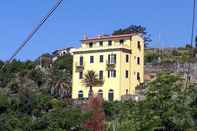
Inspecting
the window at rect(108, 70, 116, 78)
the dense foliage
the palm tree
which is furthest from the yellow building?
the dense foliage

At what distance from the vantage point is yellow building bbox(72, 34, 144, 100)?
73062 millimetres

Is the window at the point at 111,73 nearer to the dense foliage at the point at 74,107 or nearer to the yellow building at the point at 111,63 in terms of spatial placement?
the yellow building at the point at 111,63

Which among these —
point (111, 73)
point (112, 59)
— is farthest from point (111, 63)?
point (111, 73)

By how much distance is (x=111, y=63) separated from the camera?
7369 cm

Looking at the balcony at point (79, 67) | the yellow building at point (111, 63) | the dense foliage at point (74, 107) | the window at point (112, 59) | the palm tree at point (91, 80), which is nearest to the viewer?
the dense foliage at point (74, 107)

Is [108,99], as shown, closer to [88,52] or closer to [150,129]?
[88,52]

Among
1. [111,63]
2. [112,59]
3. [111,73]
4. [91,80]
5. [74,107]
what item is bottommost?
[74,107]

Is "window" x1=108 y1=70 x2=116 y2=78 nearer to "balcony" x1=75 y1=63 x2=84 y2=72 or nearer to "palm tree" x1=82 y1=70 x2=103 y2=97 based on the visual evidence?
"palm tree" x1=82 y1=70 x2=103 y2=97

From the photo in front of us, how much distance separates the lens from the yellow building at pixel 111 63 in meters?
73.1

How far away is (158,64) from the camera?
283 feet

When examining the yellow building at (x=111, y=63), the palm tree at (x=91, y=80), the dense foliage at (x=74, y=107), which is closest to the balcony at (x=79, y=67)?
the yellow building at (x=111, y=63)

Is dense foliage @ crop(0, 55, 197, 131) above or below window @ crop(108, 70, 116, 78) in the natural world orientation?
below

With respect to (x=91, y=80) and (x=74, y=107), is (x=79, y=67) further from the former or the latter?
(x=74, y=107)

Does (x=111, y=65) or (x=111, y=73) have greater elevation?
(x=111, y=65)
